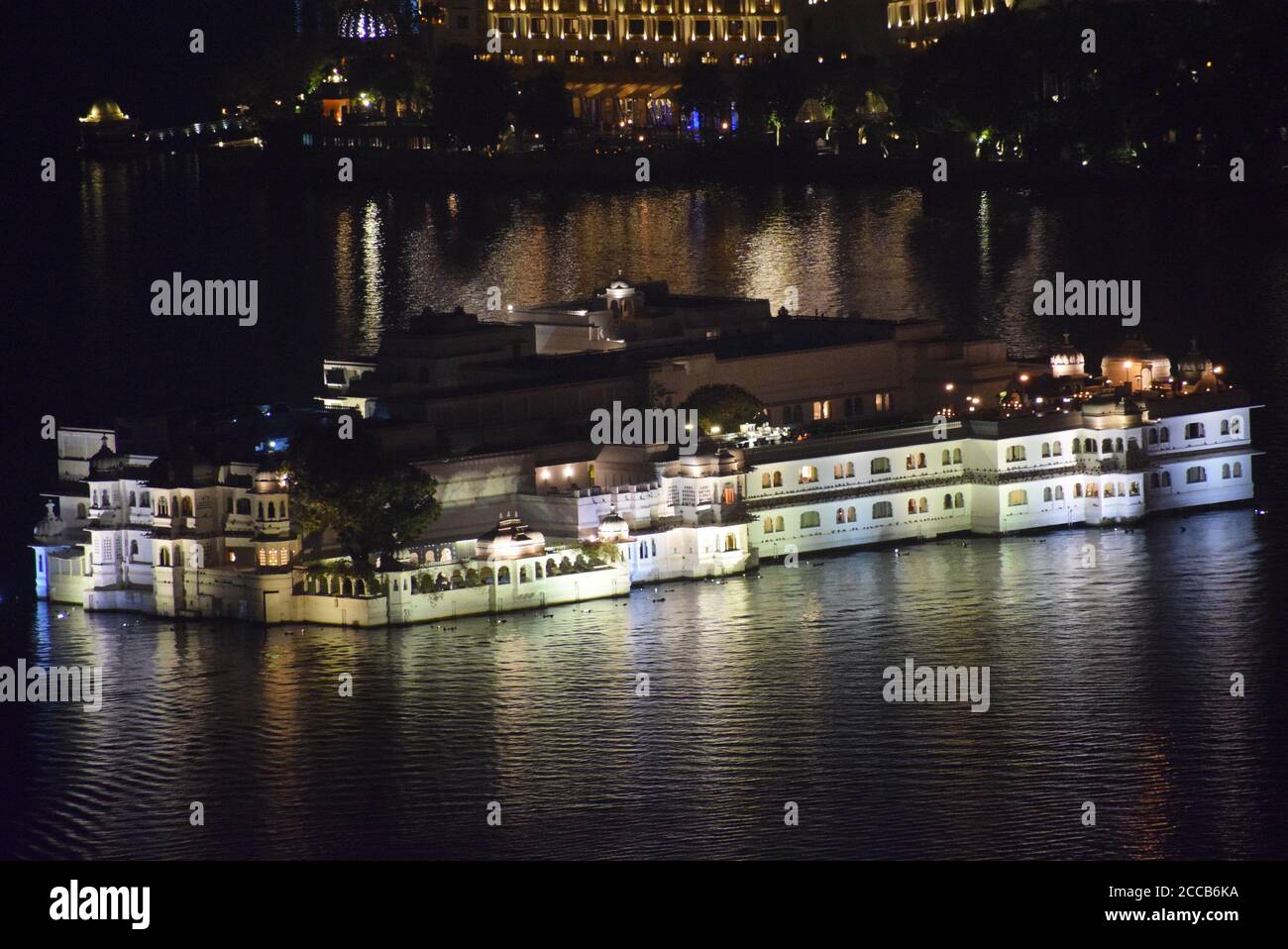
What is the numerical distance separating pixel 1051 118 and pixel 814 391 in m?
86.8

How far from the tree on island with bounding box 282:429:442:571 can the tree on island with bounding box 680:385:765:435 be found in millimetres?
10238

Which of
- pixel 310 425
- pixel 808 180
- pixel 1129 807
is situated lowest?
pixel 1129 807

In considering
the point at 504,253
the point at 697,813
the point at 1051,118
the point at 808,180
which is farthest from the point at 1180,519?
the point at 808,180

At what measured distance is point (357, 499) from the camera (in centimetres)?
7025

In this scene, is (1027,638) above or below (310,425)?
below

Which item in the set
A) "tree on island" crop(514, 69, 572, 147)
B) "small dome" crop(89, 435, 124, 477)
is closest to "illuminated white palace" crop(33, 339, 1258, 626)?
"small dome" crop(89, 435, 124, 477)

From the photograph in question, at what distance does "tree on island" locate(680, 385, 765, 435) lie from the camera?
79750 millimetres

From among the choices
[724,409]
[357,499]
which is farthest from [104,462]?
[724,409]

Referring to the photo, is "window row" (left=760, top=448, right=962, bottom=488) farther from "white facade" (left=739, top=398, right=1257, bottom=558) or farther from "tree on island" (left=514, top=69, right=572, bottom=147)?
"tree on island" (left=514, top=69, right=572, bottom=147)

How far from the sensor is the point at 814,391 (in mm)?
86562

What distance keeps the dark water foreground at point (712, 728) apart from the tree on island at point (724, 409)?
411 centimetres

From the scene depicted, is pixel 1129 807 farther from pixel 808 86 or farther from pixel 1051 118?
pixel 808 86

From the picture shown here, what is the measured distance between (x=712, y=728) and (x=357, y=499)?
9452 millimetres

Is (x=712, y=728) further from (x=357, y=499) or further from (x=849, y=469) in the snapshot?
(x=849, y=469)
